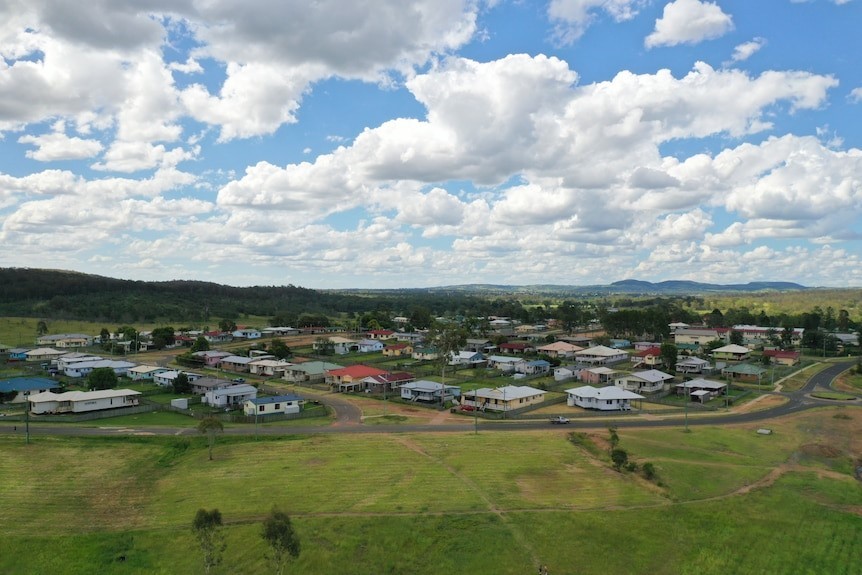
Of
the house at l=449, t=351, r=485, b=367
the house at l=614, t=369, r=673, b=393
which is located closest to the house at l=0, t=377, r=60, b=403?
the house at l=449, t=351, r=485, b=367

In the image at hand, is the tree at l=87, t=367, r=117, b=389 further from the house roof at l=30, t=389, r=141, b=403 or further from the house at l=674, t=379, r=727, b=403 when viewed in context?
the house at l=674, t=379, r=727, b=403

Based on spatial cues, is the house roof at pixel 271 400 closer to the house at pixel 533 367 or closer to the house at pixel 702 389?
the house at pixel 533 367

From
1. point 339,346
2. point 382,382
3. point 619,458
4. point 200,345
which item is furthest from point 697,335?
point 200,345

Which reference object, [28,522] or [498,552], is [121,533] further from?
[498,552]

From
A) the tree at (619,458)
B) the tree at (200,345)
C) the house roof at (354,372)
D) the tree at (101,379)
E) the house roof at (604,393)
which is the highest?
the tree at (200,345)

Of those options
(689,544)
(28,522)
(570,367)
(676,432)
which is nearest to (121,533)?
(28,522)

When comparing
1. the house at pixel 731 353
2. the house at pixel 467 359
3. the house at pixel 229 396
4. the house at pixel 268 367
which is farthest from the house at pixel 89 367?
the house at pixel 731 353
